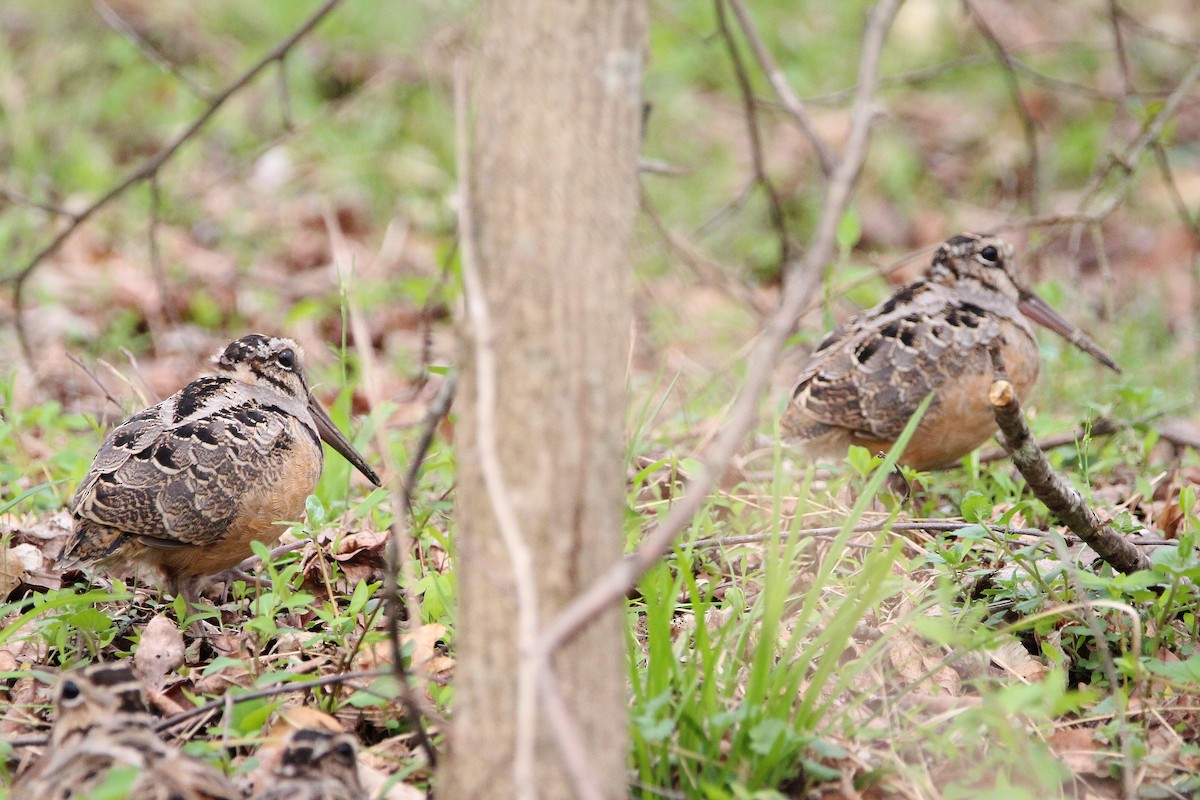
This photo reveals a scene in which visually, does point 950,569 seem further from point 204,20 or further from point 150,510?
point 204,20

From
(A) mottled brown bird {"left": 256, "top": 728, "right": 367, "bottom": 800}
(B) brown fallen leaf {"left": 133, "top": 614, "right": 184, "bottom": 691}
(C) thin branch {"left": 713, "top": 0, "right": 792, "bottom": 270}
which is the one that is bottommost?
(B) brown fallen leaf {"left": 133, "top": 614, "right": 184, "bottom": 691}

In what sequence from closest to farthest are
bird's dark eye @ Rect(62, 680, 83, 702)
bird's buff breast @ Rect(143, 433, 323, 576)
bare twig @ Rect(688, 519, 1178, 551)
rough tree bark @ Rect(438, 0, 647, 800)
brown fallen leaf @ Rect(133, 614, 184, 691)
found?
rough tree bark @ Rect(438, 0, 647, 800) → bird's dark eye @ Rect(62, 680, 83, 702) → brown fallen leaf @ Rect(133, 614, 184, 691) → bare twig @ Rect(688, 519, 1178, 551) → bird's buff breast @ Rect(143, 433, 323, 576)

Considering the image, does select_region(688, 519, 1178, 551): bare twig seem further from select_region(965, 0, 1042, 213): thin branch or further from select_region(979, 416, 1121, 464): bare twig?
select_region(965, 0, 1042, 213): thin branch

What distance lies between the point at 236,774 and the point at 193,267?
5811 mm

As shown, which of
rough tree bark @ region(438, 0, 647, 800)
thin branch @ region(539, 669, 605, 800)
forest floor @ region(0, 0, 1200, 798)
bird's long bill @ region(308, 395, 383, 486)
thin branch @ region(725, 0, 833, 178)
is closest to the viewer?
thin branch @ region(539, 669, 605, 800)

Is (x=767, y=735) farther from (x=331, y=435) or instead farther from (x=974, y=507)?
(x=331, y=435)

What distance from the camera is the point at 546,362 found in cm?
211

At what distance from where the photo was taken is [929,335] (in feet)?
15.9

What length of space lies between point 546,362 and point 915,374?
9.70 ft

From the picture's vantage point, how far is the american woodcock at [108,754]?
2475 mm

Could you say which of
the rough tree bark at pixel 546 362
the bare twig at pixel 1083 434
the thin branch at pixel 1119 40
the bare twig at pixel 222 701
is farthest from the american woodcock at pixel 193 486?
the thin branch at pixel 1119 40

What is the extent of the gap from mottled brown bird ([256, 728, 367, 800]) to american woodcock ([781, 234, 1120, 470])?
272cm

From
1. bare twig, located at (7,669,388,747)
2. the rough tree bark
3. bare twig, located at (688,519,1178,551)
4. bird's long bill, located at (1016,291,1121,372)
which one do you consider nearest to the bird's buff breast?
bare twig, located at (7,669,388,747)

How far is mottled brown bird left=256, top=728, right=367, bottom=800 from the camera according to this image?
2.50 metres
